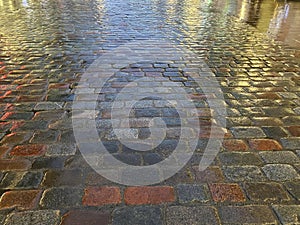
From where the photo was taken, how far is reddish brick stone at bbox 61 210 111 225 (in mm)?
1420

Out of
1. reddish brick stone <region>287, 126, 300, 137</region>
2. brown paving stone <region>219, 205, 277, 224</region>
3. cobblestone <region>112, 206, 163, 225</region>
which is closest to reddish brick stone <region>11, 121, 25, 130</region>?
cobblestone <region>112, 206, 163, 225</region>

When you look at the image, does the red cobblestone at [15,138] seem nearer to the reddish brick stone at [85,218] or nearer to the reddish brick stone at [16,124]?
the reddish brick stone at [16,124]

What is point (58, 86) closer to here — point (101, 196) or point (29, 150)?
point (29, 150)

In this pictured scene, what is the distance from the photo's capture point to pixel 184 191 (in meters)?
1.64

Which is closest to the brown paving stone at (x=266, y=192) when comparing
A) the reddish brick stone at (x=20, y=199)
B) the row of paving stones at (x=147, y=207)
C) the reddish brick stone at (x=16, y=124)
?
the row of paving stones at (x=147, y=207)

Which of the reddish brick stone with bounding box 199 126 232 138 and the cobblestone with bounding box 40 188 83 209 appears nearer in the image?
the cobblestone with bounding box 40 188 83 209

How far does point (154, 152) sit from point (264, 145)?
0.83 metres

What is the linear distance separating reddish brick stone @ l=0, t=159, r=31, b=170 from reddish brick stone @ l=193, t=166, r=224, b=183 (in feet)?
3.55

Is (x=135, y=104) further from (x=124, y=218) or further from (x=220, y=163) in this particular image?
(x=124, y=218)

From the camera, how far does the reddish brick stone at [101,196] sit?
1.55m

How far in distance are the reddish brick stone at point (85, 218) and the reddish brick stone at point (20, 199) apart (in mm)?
216

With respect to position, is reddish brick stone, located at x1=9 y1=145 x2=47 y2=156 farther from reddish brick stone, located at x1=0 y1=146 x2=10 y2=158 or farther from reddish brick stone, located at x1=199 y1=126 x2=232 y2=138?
reddish brick stone, located at x1=199 y1=126 x2=232 y2=138

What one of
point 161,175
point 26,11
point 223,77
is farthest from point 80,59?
point 26,11

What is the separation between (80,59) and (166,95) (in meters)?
1.78
